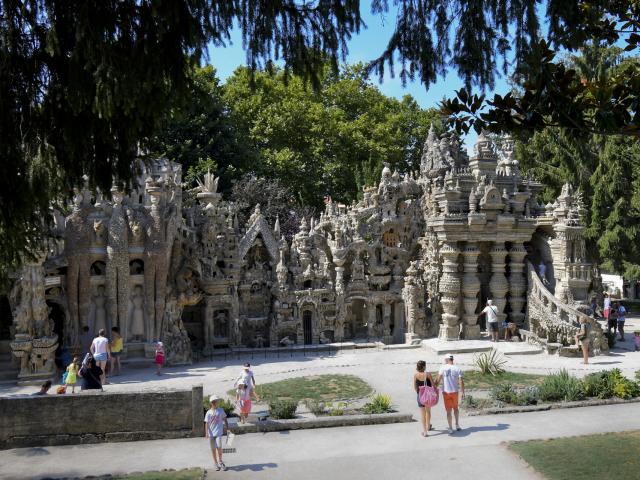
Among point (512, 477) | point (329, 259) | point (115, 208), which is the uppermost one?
point (115, 208)

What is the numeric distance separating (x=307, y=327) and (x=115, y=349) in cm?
716

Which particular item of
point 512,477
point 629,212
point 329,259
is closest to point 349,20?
point 512,477

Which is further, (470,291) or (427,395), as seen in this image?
(470,291)

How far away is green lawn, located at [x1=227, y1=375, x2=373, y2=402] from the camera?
50.1ft

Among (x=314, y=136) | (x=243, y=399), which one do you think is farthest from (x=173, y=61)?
(x=314, y=136)

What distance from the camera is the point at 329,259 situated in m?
23.8

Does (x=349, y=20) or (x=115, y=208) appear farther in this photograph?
Result: (x=115, y=208)

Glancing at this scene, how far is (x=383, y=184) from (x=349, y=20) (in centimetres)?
1711

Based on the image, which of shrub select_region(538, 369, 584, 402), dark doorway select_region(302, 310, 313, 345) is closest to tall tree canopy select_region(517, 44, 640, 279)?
dark doorway select_region(302, 310, 313, 345)

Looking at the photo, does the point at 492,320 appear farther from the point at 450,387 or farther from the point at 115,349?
the point at 115,349

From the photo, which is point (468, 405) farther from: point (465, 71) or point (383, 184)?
point (383, 184)

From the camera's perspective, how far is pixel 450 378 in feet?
39.5

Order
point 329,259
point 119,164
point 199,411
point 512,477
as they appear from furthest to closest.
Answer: point 329,259 → point 199,411 → point 512,477 → point 119,164

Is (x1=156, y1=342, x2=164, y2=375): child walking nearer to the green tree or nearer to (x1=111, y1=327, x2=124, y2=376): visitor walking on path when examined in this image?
(x1=111, y1=327, x2=124, y2=376): visitor walking on path
